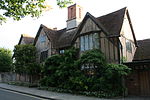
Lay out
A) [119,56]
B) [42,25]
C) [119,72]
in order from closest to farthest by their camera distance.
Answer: [119,72]
[119,56]
[42,25]

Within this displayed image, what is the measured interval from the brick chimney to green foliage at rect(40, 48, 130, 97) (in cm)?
569

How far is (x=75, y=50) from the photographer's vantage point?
17.7m

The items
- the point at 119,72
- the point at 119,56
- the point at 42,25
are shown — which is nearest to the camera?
the point at 119,72

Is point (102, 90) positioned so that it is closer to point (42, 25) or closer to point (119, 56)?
point (119, 56)

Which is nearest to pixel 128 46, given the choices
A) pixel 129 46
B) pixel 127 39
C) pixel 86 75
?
pixel 129 46

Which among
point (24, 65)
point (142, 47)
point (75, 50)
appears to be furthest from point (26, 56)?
point (142, 47)

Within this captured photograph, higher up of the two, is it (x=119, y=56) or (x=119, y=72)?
(x=119, y=56)

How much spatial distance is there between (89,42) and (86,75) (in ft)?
12.0

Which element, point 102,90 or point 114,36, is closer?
point 102,90

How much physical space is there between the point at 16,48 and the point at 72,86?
12.6m

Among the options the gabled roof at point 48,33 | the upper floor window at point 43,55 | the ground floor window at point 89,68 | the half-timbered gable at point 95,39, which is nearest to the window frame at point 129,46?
the half-timbered gable at point 95,39

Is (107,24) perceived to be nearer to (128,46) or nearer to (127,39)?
(127,39)

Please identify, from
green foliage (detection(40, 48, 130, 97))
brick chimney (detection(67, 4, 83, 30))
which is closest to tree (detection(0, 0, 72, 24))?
green foliage (detection(40, 48, 130, 97))

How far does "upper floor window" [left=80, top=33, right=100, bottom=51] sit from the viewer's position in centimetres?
1631
